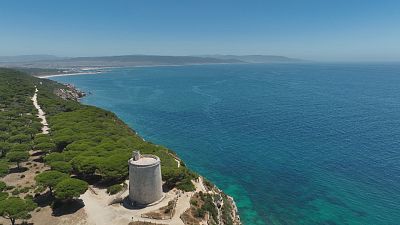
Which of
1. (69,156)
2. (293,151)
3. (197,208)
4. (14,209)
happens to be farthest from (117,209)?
(293,151)

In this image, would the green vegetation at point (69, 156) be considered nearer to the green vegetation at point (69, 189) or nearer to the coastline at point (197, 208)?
the green vegetation at point (69, 189)

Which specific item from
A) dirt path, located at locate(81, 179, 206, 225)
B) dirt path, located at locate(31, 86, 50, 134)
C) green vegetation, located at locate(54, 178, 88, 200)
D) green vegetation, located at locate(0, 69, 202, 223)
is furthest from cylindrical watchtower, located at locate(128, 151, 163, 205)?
dirt path, located at locate(31, 86, 50, 134)

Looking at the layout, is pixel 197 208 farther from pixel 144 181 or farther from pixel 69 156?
pixel 69 156

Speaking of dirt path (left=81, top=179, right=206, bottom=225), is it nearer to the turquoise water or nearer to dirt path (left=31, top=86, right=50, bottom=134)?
the turquoise water

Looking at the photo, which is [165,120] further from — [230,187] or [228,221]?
[228,221]

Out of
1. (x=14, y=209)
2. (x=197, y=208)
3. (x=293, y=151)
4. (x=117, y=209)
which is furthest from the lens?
(x=293, y=151)

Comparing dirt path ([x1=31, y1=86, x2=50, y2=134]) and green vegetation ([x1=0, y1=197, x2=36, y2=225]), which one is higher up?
green vegetation ([x1=0, y1=197, x2=36, y2=225])

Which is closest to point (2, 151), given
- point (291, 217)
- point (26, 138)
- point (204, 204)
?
point (26, 138)
